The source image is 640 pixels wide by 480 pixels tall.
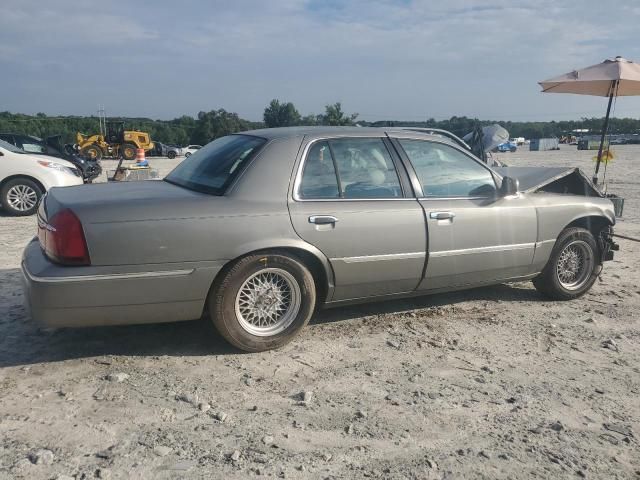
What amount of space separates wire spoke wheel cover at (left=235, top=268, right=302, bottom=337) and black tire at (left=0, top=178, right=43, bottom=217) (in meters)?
7.38

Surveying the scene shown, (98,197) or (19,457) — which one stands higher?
(98,197)

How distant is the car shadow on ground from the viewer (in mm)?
3838

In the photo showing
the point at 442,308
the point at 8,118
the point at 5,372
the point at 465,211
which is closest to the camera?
the point at 5,372

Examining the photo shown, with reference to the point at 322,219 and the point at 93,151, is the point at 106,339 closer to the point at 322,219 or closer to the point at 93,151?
the point at 322,219

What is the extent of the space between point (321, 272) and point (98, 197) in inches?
61.6

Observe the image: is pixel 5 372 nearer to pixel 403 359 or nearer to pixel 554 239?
pixel 403 359

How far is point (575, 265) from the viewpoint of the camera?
17.6 ft

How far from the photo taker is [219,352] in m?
3.92

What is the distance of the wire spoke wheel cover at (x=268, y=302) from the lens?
3.84 metres

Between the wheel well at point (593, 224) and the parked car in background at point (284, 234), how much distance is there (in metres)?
0.21

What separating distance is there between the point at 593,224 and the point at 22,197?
8.87 metres

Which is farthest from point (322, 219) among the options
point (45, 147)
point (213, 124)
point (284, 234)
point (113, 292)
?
point (213, 124)

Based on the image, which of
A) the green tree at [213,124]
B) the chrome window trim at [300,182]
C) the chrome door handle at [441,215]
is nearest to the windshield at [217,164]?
the chrome window trim at [300,182]

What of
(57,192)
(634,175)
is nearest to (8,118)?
(634,175)
